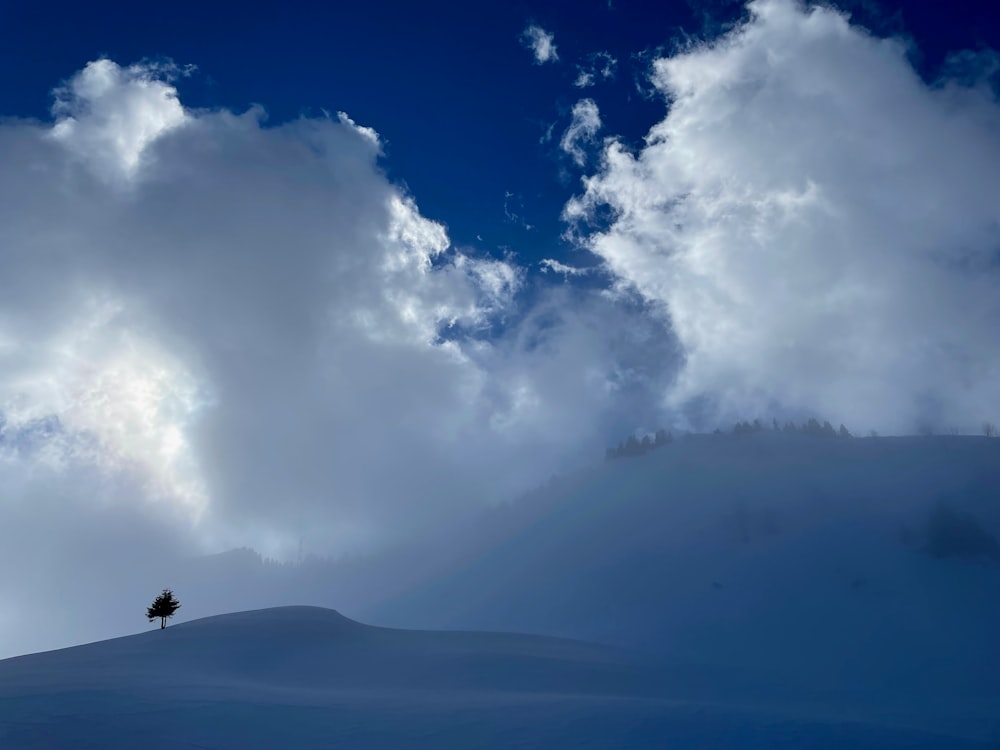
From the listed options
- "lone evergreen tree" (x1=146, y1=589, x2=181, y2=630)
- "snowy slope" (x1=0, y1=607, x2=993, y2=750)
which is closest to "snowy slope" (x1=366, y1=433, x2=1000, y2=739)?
"snowy slope" (x1=0, y1=607, x2=993, y2=750)

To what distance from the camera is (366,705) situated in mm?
32000

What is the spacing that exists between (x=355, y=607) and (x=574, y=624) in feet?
392

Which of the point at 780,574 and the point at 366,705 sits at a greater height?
the point at 780,574

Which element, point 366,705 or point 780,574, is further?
point 780,574

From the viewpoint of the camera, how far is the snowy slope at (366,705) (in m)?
26.2

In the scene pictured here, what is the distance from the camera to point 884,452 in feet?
399

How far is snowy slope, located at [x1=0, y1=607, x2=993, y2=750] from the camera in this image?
86.1 feet

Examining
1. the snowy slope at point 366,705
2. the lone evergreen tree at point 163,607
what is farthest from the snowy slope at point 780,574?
the lone evergreen tree at point 163,607

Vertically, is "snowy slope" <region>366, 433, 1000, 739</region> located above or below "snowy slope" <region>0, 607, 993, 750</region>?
above

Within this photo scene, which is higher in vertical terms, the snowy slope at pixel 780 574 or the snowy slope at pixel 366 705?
the snowy slope at pixel 780 574

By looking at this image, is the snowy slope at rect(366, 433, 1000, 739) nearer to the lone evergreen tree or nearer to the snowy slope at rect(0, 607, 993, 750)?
the snowy slope at rect(0, 607, 993, 750)

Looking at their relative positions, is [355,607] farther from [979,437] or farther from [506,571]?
[979,437]

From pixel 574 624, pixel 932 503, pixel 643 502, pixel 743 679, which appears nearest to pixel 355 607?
pixel 643 502

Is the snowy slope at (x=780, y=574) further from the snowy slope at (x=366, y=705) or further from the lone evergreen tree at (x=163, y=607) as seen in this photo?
the lone evergreen tree at (x=163, y=607)
